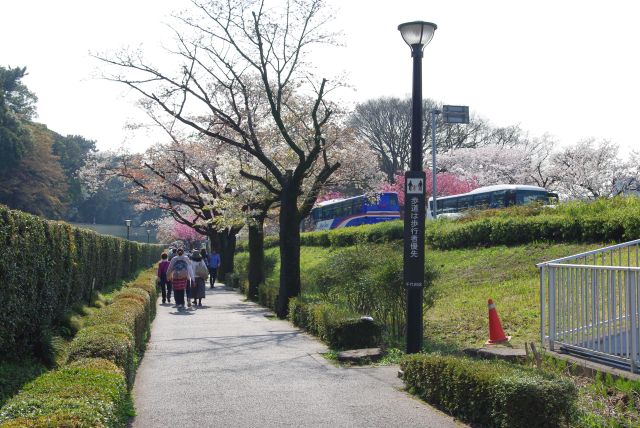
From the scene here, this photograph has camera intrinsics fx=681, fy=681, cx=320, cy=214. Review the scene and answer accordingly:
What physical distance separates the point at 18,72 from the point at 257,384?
61564 mm

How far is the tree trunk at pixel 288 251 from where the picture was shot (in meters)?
16.9

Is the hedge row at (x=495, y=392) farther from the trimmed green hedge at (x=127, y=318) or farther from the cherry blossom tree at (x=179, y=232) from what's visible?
the cherry blossom tree at (x=179, y=232)

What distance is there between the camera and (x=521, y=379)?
18.1 ft

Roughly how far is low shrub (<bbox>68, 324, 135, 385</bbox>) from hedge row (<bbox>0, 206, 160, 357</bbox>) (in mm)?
935

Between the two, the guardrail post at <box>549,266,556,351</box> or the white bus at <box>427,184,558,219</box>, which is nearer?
the guardrail post at <box>549,266,556,351</box>

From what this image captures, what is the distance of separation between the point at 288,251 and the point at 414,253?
A: 8623 mm

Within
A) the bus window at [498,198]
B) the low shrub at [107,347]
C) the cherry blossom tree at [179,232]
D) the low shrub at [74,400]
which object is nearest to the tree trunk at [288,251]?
the low shrub at [107,347]

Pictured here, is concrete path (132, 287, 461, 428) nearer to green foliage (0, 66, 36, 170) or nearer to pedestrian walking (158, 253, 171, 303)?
pedestrian walking (158, 253, 171, 303)

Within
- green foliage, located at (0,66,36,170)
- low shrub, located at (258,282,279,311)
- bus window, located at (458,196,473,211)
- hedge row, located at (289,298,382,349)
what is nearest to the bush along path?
hedge row, located at (289,298,382,349)

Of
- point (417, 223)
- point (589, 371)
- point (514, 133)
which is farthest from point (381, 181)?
point (514, 133)

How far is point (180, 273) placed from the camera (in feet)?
62.9

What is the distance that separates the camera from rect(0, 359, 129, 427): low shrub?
13.8 ft

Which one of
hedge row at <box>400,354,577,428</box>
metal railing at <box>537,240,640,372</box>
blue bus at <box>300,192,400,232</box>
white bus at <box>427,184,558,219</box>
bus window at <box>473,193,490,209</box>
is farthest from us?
blue bus at <box>300,192,400,232</box>

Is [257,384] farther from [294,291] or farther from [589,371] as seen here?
[294,291]
